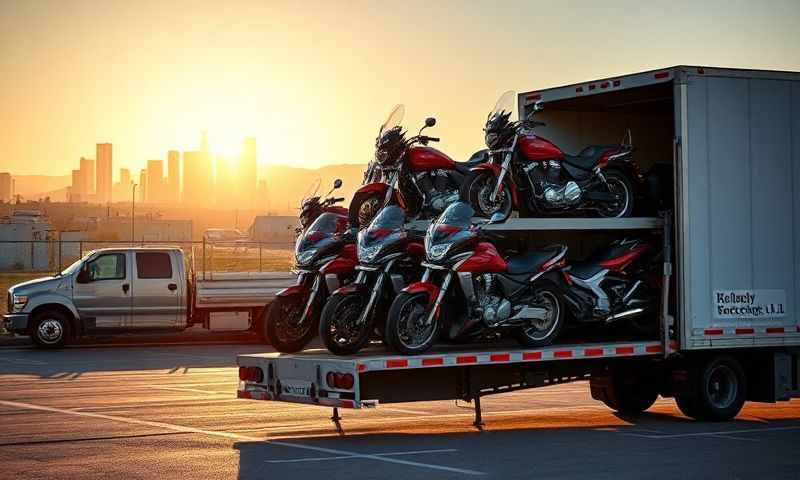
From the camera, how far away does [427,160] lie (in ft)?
51.8

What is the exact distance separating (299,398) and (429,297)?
171 cm

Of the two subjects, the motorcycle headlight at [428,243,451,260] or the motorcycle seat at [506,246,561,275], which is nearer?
the motorcycle headlight at [428,243,451,260]

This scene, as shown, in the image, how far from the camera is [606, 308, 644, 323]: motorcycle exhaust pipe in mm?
15961

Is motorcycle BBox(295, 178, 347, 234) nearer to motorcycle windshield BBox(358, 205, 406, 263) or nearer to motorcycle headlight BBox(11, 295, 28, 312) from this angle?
motorcycle windshield BBox(358, 205, 406, 263)

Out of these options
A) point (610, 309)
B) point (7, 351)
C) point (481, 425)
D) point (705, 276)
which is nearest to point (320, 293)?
point (481, 425)

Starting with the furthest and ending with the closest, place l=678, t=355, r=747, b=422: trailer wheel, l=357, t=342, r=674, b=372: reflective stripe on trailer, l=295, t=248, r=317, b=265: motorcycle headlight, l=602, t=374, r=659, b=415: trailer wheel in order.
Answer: l=602, t=374, r=659, b=415: trailer wheel < l=678, t=355, r=747, b=422: trailer wheel < l=295, t=248, r=317, b=265: motorcycle headlight < l=357, t=342, r=674, b=372: reflective stripe on trailer

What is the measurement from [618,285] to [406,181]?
2.79 meters

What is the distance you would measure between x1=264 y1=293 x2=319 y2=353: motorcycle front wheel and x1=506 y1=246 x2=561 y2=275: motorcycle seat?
2.25 meters

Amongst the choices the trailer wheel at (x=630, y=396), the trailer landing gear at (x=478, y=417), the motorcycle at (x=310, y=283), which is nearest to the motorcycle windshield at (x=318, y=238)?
A: the motorcycle at (x=310, y=283)

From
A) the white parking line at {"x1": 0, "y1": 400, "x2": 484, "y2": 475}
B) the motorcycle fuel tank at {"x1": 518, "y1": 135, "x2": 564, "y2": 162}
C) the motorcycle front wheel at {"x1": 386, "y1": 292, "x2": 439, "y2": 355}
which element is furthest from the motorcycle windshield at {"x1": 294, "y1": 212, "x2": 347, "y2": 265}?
the motorcycle fuel tank at {"x1": 518, "y1": 135, "x2": 564, "y2": 162}

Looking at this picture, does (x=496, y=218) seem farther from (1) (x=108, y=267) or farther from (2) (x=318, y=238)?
(1) (x=108, y=267)

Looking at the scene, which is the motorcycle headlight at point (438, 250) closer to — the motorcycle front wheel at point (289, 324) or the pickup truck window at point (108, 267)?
the motorcycle front wheel at point (289, 324)

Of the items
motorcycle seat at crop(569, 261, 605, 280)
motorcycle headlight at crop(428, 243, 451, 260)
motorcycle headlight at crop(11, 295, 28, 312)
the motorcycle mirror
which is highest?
the motorcycle mirror

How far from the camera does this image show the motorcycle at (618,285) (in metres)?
15.8
